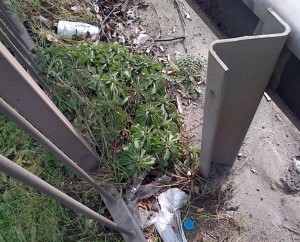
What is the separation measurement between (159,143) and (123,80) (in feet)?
2.46

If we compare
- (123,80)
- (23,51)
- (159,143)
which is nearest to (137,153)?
(159,143)

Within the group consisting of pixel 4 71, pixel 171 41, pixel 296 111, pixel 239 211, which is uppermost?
pixel 4 71

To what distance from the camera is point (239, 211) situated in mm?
3119

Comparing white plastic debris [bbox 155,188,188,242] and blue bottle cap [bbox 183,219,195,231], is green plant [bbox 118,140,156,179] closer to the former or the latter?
white plastic debris [bbox 155,188,188,242]

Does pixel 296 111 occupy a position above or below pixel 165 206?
above

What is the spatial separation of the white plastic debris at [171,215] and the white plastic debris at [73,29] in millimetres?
1990

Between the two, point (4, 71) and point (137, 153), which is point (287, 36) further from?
point (137, 153)

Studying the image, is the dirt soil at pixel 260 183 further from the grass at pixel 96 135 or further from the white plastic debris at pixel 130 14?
the white plastic debris at pixel 130 14

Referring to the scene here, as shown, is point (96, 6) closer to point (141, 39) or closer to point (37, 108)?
point (141, 39)

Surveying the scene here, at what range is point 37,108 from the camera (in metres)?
2.34

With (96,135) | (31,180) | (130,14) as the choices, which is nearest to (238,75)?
(31,180)

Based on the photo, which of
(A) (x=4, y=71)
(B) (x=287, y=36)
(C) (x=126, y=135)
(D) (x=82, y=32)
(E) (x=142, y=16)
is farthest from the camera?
(E) (x=142, y=16)

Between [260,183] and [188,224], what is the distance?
0.75m

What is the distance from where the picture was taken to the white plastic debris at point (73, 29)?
13.2 ft
